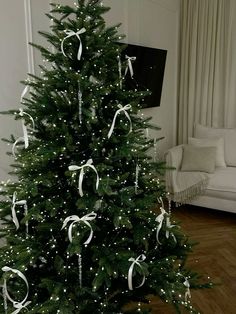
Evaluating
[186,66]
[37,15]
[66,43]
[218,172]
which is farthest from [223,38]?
[66,43]

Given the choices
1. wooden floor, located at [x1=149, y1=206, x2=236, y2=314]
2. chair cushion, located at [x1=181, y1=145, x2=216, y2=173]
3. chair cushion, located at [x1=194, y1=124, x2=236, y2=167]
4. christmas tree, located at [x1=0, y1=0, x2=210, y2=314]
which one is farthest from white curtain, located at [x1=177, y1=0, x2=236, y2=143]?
christmas tree, located at [x1=0, y1=0, x2=210, y2=314]

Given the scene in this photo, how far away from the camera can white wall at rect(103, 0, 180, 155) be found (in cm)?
357

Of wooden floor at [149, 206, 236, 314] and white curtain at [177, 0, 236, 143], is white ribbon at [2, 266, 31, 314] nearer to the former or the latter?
wooden floor at [149, 206, 236, 314]

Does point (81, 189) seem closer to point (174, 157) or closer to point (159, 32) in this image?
point (174, 157)

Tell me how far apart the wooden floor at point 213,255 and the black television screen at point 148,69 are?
1450 mm

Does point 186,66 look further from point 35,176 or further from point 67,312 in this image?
point 67,312

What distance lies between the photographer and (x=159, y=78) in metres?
4.27

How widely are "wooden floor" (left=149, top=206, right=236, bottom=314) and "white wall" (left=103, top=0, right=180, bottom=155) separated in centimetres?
124

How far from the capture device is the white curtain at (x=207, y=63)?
475 centimetres

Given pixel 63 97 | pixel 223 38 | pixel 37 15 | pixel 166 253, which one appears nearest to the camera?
pixel 63 97

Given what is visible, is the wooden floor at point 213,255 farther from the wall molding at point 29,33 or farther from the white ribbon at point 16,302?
the wall molding at point 29,33

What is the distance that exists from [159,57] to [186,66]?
1091 mm

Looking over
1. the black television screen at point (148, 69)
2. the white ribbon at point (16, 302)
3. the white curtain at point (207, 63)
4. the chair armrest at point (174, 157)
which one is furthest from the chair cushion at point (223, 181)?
the white ribbon at point (16, 302)

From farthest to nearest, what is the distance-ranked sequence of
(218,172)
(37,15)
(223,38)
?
(223,38) < (218,172) < (37,15)
